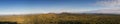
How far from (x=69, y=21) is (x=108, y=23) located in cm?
158

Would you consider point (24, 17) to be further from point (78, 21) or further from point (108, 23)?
point (108, 23)

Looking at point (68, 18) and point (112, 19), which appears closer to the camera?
point (112, 19)

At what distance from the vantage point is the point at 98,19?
12.7 metres

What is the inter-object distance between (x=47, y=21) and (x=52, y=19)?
0.26m

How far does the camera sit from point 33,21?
1302 centimetres

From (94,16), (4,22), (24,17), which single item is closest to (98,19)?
(94,16)

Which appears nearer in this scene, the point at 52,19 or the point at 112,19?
the point at 112,19

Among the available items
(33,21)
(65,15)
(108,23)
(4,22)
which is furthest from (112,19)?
(4,22)

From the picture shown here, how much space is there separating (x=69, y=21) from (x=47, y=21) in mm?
904

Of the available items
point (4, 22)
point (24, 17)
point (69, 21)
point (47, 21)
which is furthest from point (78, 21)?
point (4, 22)

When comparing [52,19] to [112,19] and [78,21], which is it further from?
[112,19]

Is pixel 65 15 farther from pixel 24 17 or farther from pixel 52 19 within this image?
pixel 24 17

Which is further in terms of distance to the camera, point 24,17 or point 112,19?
point 24,17

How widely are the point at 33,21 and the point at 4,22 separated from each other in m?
1.45
